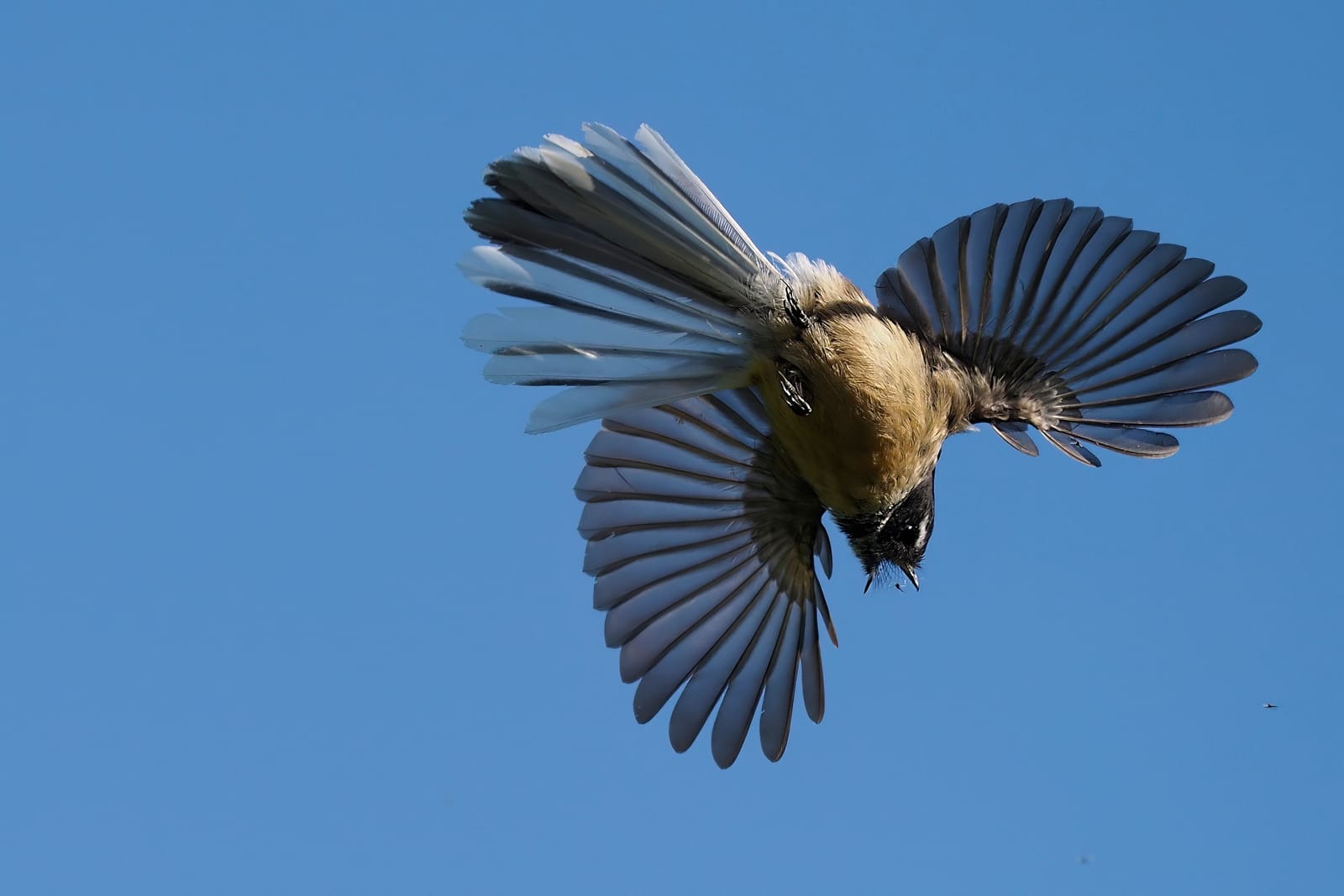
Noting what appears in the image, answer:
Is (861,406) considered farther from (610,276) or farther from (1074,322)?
(1074,322)

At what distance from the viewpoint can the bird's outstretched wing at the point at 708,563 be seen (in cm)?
659

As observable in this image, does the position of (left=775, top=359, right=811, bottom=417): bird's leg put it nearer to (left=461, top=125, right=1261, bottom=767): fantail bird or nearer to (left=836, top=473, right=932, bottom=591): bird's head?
(left=461, top=125, right=1261, bottom=767): fantail bird

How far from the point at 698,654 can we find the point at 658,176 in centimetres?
243

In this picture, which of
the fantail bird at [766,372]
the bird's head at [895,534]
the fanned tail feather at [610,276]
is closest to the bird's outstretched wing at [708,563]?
the fantail bird at [766,372]

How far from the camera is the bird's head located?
615 centimetres

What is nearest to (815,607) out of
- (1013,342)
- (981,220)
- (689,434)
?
(689,434)

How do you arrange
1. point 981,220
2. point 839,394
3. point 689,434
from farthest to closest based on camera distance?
1. point 689,434
2. point 981,220
3. point 839,394

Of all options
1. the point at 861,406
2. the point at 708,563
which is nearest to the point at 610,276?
the point at 861,406

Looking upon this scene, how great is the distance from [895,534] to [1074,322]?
1.15m

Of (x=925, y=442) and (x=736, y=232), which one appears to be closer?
(x=736, y=232)

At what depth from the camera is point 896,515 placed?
6.16 meters

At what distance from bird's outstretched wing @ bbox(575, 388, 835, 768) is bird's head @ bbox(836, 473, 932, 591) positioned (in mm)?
485

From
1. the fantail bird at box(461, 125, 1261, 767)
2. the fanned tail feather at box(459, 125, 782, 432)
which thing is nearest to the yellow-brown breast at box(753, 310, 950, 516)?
the fantail bird at box(461, 125, 1261, 767)

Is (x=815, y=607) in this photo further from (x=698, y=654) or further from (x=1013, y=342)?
(x=1013, y=342)
